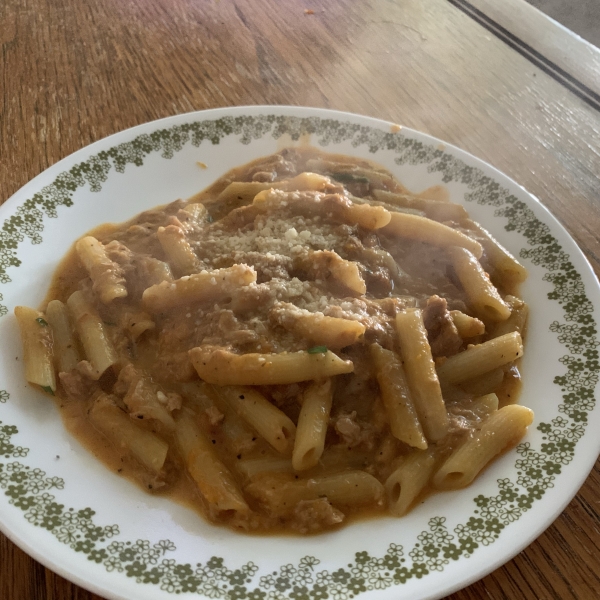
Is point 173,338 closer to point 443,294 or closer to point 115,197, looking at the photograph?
point 115,197

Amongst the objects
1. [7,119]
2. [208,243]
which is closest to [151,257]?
[208,243]

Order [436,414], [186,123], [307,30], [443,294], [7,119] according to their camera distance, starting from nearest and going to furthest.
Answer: [436,414] → [443,294] → [186,123] → [7,119] → [307,30]

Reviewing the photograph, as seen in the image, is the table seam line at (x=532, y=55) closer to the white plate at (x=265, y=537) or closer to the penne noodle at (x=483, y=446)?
the white plate at (x=265, y=537)

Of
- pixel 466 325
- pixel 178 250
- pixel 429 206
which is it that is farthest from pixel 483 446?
pixel 178 250

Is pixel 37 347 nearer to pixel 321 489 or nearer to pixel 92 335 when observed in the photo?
pixel 92 335

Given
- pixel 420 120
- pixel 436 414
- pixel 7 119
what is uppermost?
pixel 420 120

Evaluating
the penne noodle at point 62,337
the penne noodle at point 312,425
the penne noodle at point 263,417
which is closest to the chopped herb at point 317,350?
the penne noodle at point 312,425

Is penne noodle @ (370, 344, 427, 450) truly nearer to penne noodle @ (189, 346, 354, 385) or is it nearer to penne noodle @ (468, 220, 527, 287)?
penne noodle @ (189, 346, 354, 385)
